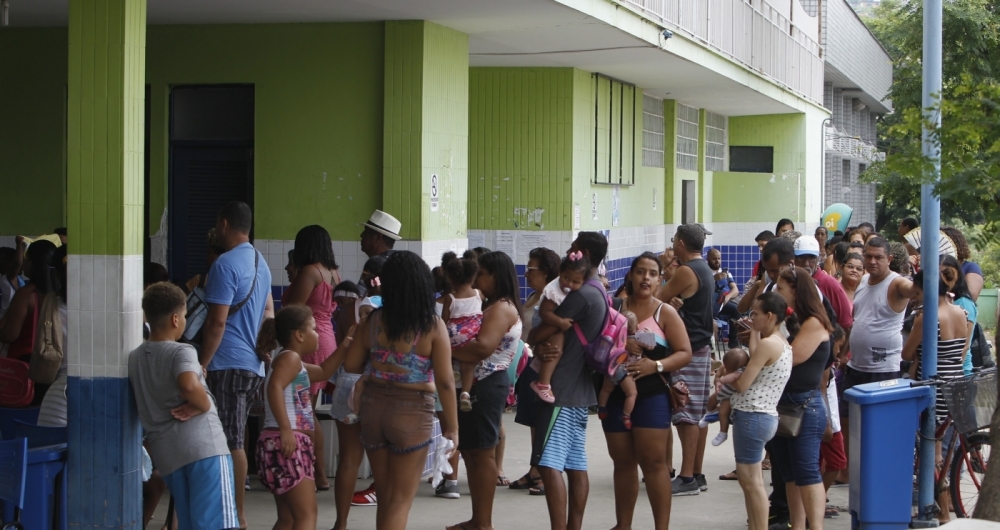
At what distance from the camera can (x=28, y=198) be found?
35.3ft

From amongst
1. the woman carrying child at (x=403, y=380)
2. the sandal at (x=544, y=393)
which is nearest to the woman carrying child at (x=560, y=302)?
the sandal at (x=544, y=393)

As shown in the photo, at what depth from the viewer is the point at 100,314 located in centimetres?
646

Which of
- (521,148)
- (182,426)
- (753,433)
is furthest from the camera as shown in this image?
(521,148)

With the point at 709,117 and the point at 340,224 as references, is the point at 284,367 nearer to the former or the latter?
the point at 340,224

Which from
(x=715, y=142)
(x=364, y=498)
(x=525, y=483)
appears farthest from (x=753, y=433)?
(x=715, y=142)

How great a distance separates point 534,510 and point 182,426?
9.86ft

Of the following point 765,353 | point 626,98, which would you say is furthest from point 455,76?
point 626,98

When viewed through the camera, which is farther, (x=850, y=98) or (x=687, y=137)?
(x=850, y=98)

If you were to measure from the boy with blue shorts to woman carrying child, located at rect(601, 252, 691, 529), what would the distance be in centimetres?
231

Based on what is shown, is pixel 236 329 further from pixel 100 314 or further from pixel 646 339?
pixel 646 339

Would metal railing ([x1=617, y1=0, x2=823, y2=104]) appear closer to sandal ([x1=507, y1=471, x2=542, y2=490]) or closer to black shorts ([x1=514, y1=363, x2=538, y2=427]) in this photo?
black shorts ([x1=514, y1=363, x2=538, y2=427])

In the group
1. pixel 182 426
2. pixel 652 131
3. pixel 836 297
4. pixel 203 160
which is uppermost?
pixel 652 131

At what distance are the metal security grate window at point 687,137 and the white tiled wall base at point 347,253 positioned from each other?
10.2 m

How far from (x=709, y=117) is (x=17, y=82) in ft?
45.8
